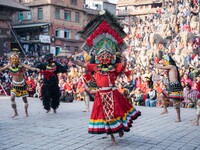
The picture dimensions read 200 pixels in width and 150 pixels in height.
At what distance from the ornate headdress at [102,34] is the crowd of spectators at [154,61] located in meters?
2.15

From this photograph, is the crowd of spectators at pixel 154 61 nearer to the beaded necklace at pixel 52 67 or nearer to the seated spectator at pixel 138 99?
the seated spectator at pixel 138 99

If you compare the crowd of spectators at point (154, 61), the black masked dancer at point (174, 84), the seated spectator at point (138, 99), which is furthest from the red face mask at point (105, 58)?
the seated spectator at point (138, 99)

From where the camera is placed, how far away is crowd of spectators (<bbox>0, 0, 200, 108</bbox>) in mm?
14633

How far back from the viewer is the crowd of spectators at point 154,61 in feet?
48.0

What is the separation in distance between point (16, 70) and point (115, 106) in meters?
4.87

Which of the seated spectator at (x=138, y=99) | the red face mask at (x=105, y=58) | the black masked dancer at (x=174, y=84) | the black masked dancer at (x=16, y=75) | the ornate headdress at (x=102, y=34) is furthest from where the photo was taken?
the seated spectator at (x=138, y=99)

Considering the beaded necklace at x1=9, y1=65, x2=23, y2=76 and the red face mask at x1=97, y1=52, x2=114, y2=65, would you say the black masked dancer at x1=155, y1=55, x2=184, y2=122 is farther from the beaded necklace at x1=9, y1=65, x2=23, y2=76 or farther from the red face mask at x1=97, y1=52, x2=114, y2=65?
the beaded necklace at x1=9, y1=65, x2=23, y2=76

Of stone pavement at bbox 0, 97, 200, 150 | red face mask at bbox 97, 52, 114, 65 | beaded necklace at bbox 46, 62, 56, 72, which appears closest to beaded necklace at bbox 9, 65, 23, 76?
beaded necklace at bbox 46, 62, 56, 72

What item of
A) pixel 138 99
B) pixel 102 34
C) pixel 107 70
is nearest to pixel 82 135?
pixel 107 70

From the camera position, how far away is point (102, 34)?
23.9ft

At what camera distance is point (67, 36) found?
4541 centimetres

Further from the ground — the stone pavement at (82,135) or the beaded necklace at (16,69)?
the beaded necklace at (16,69)

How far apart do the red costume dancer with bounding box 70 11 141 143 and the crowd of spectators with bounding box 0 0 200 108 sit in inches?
82.6

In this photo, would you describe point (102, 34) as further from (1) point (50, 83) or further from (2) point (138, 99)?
(2) point (138, 99)
